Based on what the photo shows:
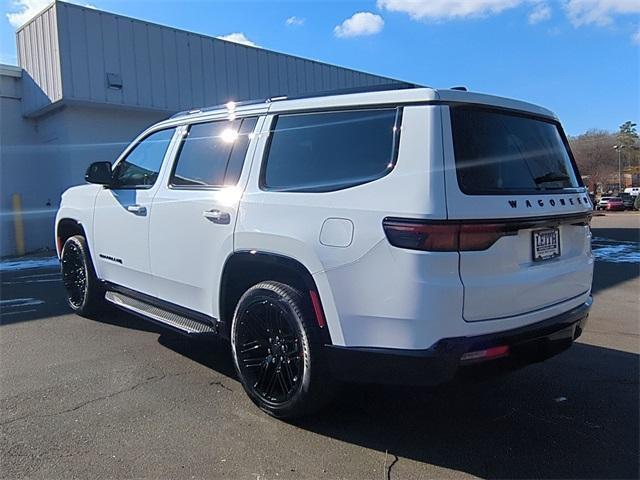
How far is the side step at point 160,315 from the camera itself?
379 centimetres

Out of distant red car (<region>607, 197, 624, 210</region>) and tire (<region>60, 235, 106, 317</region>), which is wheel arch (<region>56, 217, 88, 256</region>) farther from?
distant red car (<region>607, 197, 624, 210</region>)

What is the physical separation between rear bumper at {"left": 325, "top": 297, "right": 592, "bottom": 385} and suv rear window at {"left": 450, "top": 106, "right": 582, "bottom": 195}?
0.76m

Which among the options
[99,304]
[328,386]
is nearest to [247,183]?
[328,386]

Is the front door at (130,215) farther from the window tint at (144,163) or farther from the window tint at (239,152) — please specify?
the window tint at (239,152)

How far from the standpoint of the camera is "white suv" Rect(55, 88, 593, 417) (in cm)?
259

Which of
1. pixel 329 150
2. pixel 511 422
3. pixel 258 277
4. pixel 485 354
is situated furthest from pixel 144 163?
pixel 511 422

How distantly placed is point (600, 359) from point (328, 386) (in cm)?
277

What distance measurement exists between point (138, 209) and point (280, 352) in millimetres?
2000

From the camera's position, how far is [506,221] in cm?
270

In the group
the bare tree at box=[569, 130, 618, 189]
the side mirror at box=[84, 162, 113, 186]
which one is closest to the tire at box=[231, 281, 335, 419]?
the side mirror at box=[84, 162, 113, 186]

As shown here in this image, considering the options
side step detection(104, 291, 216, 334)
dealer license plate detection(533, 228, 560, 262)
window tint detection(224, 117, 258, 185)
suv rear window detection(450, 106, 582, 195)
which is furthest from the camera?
side step detection(104, 291, 216, 334)

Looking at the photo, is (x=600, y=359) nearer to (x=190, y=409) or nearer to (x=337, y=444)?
(x=337, y=444)

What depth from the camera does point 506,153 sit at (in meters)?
2.98

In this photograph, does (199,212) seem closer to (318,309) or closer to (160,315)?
(160,315)
